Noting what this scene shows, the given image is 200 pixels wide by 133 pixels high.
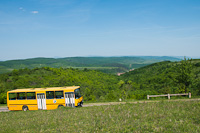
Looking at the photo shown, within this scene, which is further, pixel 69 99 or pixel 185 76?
pixel 185 76

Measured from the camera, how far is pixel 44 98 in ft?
80.2

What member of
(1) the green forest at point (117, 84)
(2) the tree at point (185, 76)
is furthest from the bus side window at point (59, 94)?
(2) the tree at point (185, 76)

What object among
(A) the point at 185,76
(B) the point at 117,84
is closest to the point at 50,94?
(A) the point at 185,76

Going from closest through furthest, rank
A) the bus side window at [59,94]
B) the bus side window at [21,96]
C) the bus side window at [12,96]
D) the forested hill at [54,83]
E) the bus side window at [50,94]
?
the bus side window at [59,94]
the bus side window at [50,94]
the bus side window at [21,96]
the bus side window at [12,96]
the forested hill at [54,83]

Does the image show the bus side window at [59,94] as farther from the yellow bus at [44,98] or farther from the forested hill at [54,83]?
the forested hill at [54,83]

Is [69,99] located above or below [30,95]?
below

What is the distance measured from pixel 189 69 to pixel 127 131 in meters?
30.1

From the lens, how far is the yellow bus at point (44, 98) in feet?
77.7

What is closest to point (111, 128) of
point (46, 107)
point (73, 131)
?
point (73, 131)

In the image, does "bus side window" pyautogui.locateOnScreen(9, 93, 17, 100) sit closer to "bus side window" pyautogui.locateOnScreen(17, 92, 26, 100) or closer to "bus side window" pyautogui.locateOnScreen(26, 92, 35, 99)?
"bus side window" pyautogui.locateOnScreen(17, 92, 26, 100)

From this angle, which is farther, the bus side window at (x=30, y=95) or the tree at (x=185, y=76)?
the tree at (x=185, y=76)

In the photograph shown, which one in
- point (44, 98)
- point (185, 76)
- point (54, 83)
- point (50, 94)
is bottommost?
point (54, 83)

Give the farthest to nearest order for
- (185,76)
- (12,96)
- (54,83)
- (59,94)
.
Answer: (54,83) < (185,76) < (12,96) < (59,94)

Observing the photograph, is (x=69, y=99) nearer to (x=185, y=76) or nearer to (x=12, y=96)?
(x=12, y=96)
